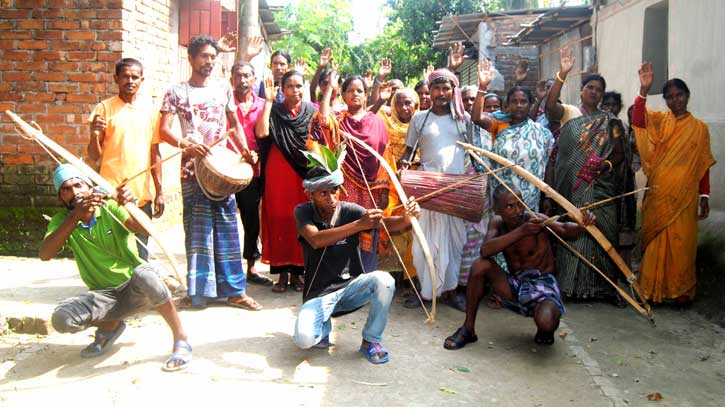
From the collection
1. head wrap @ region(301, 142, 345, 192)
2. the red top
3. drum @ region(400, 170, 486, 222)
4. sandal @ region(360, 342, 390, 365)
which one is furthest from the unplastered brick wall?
the red top

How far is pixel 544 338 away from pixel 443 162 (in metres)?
1.74

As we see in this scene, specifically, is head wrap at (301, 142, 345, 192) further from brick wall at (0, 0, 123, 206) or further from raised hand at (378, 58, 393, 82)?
brick wall at (0, 0, 123, 206)

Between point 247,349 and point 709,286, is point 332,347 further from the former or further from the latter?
point 709,286

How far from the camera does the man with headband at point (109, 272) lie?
414cm

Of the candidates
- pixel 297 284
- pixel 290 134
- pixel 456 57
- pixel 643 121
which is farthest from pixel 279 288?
pixel 643 121

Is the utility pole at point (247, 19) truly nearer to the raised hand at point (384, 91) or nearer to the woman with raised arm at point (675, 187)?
the raised hand at point (384, 91)

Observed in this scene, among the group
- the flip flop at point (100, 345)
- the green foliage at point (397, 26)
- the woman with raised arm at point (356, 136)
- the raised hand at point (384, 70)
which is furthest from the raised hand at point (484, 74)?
the green foliage at point (397, 26)

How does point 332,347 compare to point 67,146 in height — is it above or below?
below

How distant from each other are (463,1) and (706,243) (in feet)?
73.4

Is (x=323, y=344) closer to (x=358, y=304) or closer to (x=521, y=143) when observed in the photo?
(x=358, y=304)

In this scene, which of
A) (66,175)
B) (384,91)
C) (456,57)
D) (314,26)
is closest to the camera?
(66,175)

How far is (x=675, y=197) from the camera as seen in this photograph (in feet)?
19.9

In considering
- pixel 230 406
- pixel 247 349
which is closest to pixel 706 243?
pixel 247 349

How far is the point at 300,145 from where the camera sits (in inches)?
243
